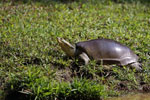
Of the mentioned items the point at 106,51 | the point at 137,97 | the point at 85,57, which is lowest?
the point at 137,97

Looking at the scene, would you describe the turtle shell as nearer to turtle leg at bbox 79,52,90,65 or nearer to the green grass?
turtle leg at bbox 79,52,90,65

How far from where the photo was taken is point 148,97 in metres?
5.50

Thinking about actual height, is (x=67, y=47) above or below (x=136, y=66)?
above

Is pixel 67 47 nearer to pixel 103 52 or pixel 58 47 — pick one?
pixel 58 47

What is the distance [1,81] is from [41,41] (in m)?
1.66

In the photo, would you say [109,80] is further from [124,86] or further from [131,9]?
[131,9]

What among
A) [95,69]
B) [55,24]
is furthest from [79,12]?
[95,69]

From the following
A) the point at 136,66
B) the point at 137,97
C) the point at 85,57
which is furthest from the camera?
the point at 136,66

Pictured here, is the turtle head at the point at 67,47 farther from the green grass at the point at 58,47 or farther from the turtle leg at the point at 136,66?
the turtle leg at the point at 136,66

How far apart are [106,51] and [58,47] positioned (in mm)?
1088

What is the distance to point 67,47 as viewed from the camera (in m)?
6.19

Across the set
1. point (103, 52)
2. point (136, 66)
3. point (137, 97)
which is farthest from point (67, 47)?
point (137, 97)

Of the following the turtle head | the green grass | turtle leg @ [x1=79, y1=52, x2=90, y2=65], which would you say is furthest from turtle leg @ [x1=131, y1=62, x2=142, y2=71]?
the turtle head

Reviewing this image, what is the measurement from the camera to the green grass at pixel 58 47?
16.7 ft
